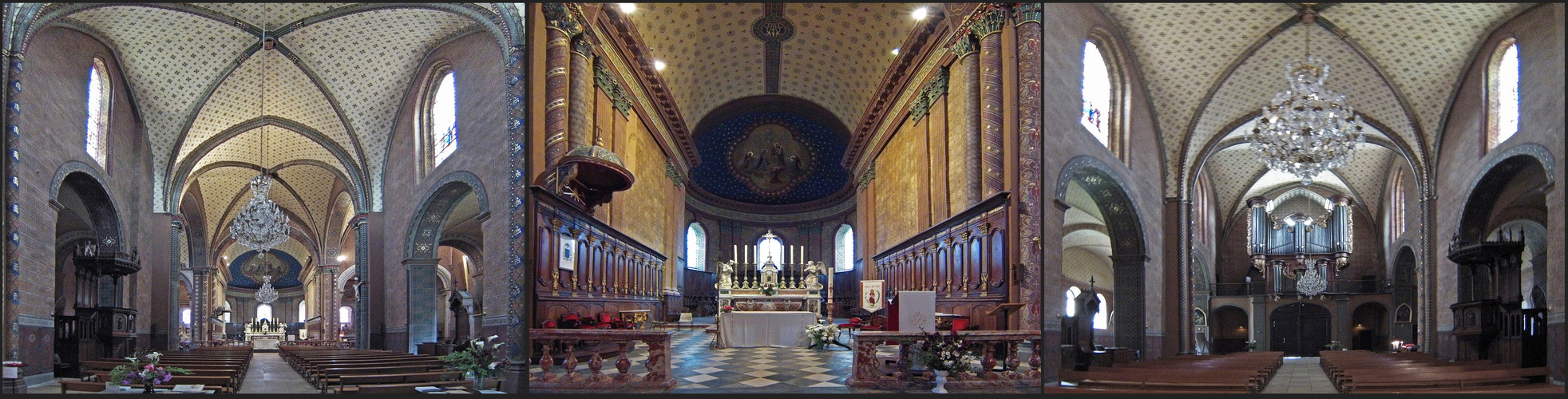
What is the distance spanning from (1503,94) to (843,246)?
59.6ft

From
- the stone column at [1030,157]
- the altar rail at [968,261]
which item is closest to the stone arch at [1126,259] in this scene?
the altar rail at [968,261]

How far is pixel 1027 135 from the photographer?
41.1 ft

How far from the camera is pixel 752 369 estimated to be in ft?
32.7

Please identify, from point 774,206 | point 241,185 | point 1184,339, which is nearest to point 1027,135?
point 1184,339

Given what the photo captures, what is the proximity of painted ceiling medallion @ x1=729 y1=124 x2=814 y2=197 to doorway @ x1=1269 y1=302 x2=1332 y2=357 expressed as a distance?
19.6m

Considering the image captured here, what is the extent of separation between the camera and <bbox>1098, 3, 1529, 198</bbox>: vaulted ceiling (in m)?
16.6

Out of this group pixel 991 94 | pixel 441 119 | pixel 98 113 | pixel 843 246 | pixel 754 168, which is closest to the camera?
pixel 991 94

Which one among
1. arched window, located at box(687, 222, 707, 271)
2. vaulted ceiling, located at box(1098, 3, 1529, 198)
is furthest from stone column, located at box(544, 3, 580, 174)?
arched window, located at box(687, 222, 707, 271)

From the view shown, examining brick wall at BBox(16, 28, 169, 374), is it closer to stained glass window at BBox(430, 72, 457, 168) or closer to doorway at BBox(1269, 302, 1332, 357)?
stained glass window at BBox(430, 72, 457, 168)

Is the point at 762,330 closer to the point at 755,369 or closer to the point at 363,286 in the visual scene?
the point at 755,369

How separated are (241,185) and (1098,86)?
85.0ft

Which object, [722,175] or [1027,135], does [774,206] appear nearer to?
[722,175]

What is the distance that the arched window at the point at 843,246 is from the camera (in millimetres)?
30141

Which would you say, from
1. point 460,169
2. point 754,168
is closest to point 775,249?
point 754,168
